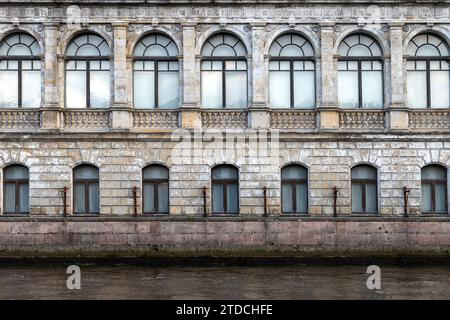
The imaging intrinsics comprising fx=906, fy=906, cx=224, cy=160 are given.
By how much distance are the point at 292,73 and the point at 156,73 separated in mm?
5718

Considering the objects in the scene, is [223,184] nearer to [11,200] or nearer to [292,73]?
[292,73]

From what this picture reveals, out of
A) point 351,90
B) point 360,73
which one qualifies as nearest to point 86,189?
point 351,90

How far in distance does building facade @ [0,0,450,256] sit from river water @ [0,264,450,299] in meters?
2.88

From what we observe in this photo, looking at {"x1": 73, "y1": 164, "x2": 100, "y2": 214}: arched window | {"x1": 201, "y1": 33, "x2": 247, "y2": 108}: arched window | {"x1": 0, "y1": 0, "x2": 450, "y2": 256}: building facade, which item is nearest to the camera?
{"x1": 0, "y1": 0, "x2": 450, "y2": 256}: building facade

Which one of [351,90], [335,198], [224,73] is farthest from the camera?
[351,90]

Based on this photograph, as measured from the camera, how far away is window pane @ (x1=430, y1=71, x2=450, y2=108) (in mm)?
38188

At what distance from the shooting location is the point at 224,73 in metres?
38.1

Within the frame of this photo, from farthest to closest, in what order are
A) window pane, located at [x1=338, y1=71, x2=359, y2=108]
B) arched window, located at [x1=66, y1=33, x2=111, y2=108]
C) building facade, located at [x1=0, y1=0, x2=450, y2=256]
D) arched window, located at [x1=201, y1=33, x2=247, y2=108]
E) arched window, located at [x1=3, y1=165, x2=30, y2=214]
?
window pane, located at [x1=338, y1=71, x2=359, y2=108] → arched window, located at [x1=201, y1=33, x2=247, y2=108] → arched window, located at [x1=66, y1=33, x2=111, y2=108] → arched window, located at [x1=3, y1=165, x2=30, y2=214] → building facade, located at [x1=0, y1=0, x2=450, y2=256]

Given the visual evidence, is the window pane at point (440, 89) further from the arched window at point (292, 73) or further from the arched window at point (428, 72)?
the arched window at point (292, 73)

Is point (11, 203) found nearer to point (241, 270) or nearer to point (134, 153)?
point (134, 153)

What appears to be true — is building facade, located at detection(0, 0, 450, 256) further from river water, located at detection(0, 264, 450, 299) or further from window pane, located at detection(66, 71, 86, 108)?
river water, located at detection(0, 264, 450, 299)

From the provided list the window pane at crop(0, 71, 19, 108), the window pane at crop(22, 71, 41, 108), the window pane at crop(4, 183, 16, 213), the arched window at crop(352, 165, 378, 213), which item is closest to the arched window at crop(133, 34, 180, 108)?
the window pane at crop(22, 71, 41, 108)

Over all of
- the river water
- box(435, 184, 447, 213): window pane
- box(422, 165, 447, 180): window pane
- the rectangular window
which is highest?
the rectangular window

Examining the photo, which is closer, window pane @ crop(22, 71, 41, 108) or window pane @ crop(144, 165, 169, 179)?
window pane @ crop(144, 165, 169, 179)
